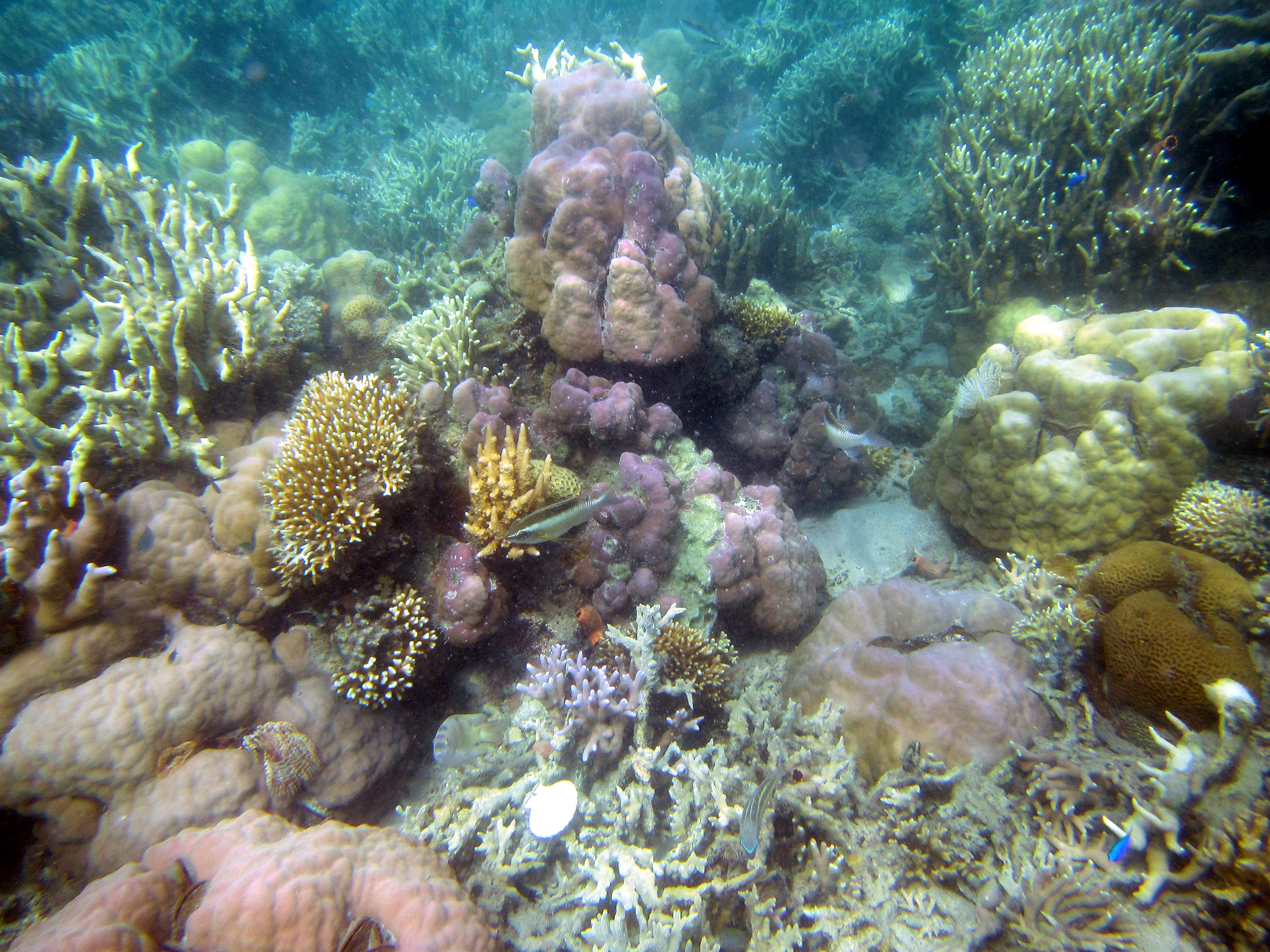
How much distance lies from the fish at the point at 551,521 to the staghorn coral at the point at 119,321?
84.8 inches

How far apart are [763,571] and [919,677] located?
1.23 meters

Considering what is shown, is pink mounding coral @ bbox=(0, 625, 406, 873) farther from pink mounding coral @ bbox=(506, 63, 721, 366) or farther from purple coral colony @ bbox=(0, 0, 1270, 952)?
pink mounding coral @ bbox=(506, 63, 721, 366)

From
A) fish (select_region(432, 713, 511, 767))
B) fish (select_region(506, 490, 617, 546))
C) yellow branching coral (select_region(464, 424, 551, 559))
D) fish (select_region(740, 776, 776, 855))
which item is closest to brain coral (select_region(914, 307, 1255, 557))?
fish (select_region(740, 776, 776, 855))

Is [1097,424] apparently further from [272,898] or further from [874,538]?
[272,898]

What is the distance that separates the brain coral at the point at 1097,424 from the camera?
390 centimetres

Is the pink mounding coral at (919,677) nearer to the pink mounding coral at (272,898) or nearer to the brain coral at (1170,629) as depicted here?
the brain coral at (1170,629)

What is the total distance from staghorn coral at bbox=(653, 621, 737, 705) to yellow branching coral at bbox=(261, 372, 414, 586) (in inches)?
79.5

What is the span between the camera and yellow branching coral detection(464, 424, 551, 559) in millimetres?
3520

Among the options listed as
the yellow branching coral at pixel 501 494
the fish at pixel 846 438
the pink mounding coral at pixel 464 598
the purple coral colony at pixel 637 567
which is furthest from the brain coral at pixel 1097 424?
the pink mounding coral at pixel 464 598

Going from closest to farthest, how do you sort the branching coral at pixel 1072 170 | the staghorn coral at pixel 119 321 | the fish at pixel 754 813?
the fish at pixel 754 813 < the staghorn coral at pixel 119 321 < the branching coral at pixel 1072 170

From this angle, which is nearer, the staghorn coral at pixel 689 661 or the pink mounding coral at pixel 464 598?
the pink mounding coral at pixel 464 598

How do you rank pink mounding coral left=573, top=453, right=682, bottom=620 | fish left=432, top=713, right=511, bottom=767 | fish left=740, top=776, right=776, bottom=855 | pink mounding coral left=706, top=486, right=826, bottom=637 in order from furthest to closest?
pink mounding coral left=706, top=486, right=826, bottom=637, pink mounding coral left=573, top=453, right=682, bottom=620, fish left=432, top=713, right=511, bottom=767, fish left=740, top=776, right=776, bottom=855

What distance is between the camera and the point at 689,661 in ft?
12.1

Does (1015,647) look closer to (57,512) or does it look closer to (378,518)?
(378,518)
